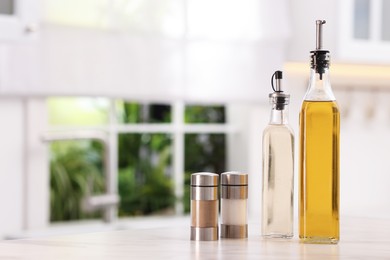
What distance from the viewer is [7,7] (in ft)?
7.75

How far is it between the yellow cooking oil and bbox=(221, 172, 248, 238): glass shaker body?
11 cm

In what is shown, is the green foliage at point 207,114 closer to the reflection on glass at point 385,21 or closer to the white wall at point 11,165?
the reflection on glass at point 385,21

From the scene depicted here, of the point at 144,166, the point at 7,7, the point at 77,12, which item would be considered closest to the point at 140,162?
the point at 144,166

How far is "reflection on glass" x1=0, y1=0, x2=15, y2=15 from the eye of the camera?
2.35 meters

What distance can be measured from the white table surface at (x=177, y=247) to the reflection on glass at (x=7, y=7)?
1.00 meters

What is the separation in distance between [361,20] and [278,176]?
2155mm

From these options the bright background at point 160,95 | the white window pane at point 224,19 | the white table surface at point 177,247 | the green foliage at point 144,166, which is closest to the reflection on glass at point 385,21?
the bright background at point 160,95

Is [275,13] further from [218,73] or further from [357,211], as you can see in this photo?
[357,211]

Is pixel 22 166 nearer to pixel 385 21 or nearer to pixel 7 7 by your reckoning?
pixel 7 7

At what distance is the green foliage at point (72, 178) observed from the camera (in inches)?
136

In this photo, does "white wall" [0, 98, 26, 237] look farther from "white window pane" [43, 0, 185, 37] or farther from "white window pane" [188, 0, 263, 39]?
"white window pane" [188, 0, 263, 39]

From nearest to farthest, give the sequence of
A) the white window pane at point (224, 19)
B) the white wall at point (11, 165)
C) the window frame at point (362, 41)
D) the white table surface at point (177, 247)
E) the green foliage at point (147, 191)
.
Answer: the white table surface at point (177, 247) → the white wall at point (11, 165) → the white window pane at point (224, 19) → the window frame at point (362, 41) → the green foliage at point (147, 191)

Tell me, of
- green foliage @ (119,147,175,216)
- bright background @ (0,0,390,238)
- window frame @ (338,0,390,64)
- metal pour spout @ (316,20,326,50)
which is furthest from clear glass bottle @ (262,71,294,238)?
green foliage @ (119,147,175,216)

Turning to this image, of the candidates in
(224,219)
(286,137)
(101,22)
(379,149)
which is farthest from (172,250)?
(379,149)
